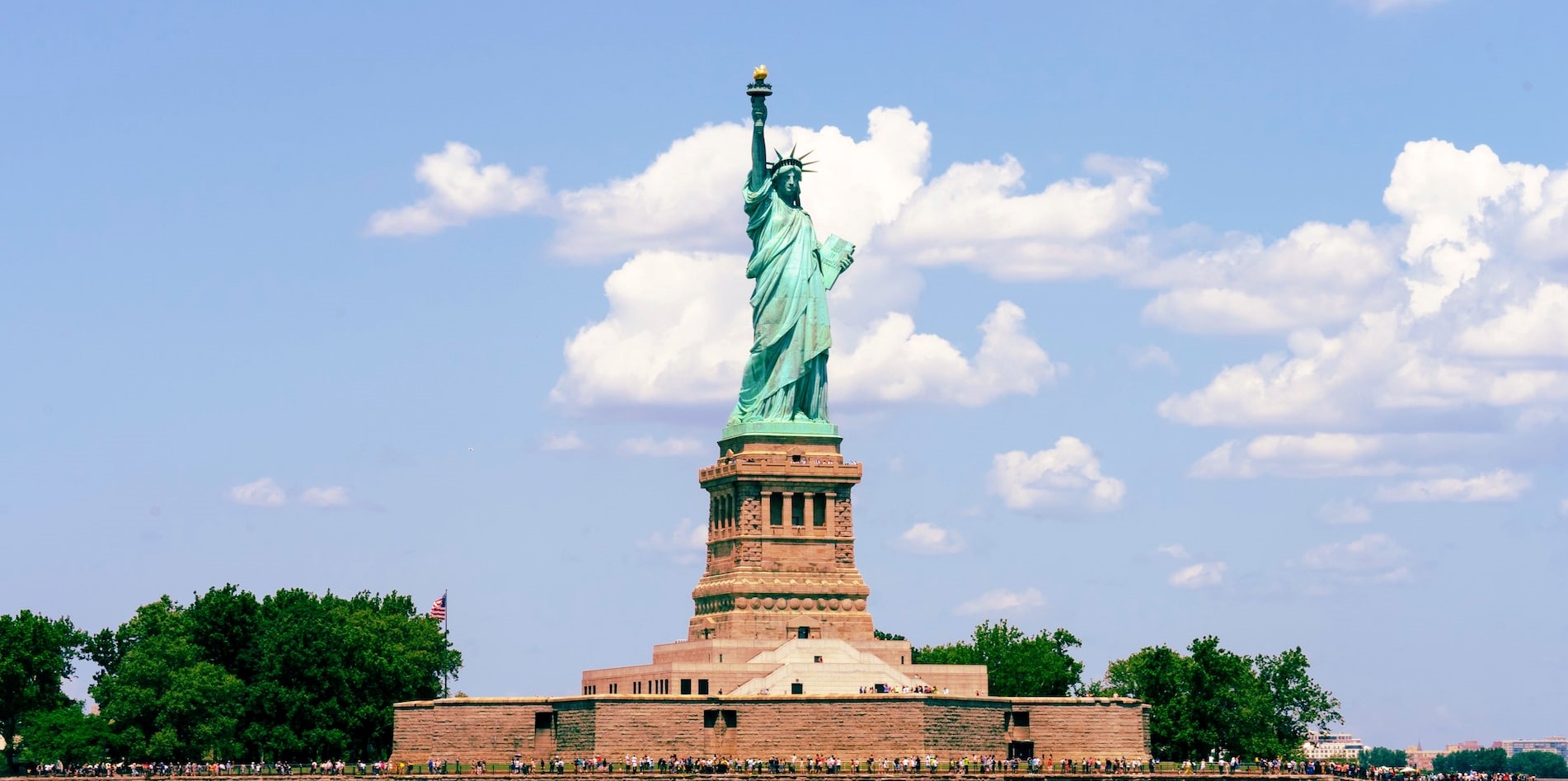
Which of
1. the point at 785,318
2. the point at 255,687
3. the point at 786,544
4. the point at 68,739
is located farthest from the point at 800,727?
the point at 68,739

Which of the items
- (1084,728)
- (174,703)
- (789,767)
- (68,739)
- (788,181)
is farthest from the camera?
(68,739)

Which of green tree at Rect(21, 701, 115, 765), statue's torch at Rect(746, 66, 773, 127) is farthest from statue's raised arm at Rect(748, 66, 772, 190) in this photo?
green tree at Rect(21, 701, 115, 765)

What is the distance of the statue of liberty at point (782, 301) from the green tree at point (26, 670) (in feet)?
111

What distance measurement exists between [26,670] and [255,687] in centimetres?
1233

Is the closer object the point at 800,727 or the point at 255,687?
the point at 800,727

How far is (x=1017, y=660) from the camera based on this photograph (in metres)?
114

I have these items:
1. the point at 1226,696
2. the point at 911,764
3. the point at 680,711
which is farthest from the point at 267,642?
the point at 1226,696

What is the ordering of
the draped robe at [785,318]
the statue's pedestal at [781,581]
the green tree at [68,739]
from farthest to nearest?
the green tree at [68,739] < the draped robe at [785,318] < the statue's pedestal at [781,581]

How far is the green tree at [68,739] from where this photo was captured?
104 m

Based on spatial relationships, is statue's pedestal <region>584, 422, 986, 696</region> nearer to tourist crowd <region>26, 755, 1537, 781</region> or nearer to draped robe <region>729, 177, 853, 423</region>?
draped robe <region>729, 177, 853, 423</region>

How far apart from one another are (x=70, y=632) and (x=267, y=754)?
16544 millimetres

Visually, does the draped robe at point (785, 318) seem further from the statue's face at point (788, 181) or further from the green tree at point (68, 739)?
the green tree at point (68, 739)

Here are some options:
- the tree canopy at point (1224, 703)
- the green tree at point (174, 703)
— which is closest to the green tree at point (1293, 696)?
the tree canopy at point (1224, 703)

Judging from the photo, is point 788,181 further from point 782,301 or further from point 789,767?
point 789,767
